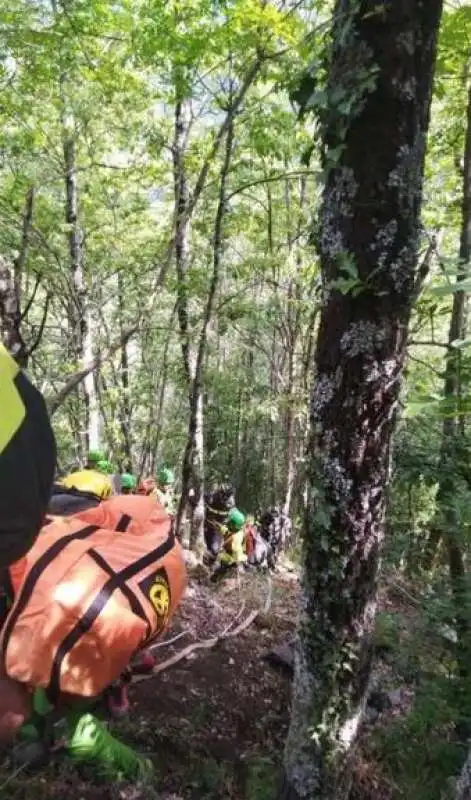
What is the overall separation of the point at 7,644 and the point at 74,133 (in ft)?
31.2

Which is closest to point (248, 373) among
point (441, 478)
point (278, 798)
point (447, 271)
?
point (441, 478)

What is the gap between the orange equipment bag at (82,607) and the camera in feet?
8.02

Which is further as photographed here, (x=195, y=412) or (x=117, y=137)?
(x=117, y=137)

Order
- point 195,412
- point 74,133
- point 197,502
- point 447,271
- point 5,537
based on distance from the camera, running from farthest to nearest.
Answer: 1. point 74,133
2. point 197,502
3. point 195,412
4. point 447,271
5. point 5,537

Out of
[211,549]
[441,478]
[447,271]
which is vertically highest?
[447,271]

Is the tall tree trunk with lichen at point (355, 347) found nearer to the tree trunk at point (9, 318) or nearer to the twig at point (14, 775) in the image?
the twig at point (14, 775)

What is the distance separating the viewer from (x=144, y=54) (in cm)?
633

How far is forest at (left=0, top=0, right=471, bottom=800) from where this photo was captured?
2.52 m

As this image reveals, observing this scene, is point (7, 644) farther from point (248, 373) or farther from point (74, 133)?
point (248, 373)

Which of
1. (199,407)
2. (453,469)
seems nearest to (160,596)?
(453,469)

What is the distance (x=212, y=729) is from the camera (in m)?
4.37

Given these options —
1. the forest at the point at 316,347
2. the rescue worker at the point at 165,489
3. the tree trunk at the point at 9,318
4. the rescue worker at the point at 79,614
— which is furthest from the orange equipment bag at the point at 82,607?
the rescue worker at the point at 165,489

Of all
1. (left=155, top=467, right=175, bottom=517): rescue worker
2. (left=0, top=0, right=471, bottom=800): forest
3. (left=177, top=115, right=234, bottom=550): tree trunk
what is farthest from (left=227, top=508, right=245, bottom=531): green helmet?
(left=155, top=467, right=175, bottom=517): rescue worker

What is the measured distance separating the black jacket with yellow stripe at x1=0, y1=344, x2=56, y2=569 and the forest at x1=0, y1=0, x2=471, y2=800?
0.80m
